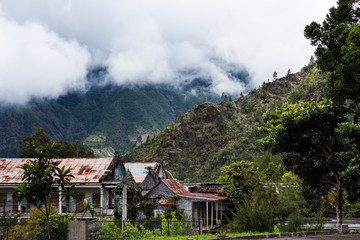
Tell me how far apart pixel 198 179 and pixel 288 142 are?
83.1 meters

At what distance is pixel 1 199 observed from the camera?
28.3 meters

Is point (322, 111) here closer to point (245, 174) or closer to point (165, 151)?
point (245, 174)

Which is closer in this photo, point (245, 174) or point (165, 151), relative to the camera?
point (245, 174)

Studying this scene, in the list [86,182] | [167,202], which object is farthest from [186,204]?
[86,182]

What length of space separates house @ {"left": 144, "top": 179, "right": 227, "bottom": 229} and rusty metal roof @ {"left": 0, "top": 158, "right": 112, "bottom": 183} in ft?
24.1

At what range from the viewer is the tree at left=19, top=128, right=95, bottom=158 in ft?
38.9

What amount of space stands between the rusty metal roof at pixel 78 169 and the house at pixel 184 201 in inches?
290

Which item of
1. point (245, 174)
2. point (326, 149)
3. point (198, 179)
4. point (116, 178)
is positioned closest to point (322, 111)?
point (326, 149)

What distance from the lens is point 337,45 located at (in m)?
16.9

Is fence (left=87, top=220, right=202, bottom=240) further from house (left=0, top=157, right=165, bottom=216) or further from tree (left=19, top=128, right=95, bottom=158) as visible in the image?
house (left=0, top=157, right=165, bottom=216)

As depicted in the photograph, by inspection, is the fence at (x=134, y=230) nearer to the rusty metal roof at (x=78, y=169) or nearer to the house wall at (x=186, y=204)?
the rusty metal roof at (x=78, y=169)

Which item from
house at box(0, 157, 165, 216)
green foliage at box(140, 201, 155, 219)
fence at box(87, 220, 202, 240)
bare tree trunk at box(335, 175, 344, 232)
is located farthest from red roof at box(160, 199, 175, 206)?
bare tree trunk at box(335, 175, 344, 232)

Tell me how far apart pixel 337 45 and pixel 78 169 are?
838 inches

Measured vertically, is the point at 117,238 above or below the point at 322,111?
below
